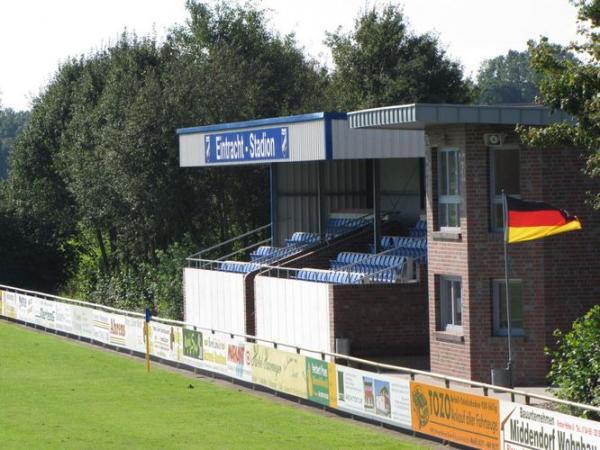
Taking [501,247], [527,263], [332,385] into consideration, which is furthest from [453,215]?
[332,385]

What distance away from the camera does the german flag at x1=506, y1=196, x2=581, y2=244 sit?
25.7 meters

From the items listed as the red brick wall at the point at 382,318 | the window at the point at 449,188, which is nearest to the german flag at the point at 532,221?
the window at the point at 449,188

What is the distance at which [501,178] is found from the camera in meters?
28.4

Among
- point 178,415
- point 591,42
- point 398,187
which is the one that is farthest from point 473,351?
point 398,187

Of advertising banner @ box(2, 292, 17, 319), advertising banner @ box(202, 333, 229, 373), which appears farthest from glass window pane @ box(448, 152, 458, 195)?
advertising banner @ box(2, 292, 17, 319)

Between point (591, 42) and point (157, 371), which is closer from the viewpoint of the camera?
point (591, 42)

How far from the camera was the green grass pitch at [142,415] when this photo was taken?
2281 centimetres

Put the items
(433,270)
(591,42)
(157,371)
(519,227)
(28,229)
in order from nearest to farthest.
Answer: (591,42), (519,227), (433,270), (157,371), (28,229)

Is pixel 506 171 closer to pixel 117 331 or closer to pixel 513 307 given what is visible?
pixel 513 307

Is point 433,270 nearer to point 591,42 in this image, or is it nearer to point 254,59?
point 591,42

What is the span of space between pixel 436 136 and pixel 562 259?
3947 millimetres

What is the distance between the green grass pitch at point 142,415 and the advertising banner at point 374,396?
1.06ft

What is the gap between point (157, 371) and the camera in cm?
3459

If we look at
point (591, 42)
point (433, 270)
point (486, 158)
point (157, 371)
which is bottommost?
point (157, 371)
